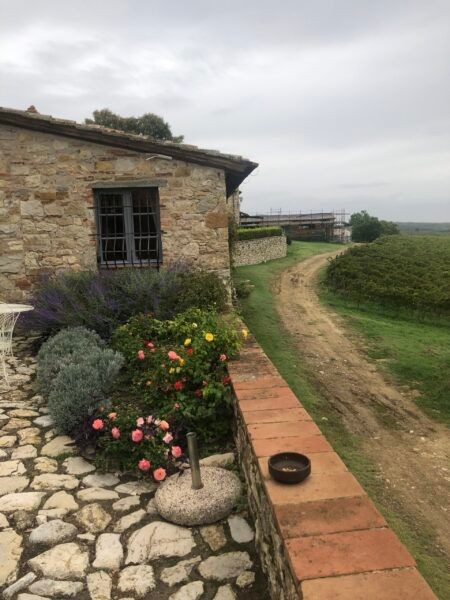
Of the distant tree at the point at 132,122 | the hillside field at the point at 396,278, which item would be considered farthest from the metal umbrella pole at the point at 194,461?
the distant tree at the point at 132,122

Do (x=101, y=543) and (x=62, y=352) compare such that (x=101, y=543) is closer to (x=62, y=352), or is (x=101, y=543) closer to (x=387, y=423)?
(x=62, y=352)

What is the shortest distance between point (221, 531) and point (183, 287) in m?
4.58

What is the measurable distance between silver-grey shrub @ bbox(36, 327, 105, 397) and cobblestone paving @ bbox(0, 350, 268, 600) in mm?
1109

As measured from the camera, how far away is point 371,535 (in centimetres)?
209

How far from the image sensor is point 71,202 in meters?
7.87

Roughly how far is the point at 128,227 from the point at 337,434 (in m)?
4.93

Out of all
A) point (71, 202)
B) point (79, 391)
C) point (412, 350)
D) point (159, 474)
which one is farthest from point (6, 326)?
point (412, 350)

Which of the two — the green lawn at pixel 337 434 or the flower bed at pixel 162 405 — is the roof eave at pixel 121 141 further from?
the flower bed at pixel 162 405

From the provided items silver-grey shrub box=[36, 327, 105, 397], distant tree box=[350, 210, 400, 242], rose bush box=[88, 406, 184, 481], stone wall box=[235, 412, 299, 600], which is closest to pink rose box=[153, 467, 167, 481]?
rose bush box=[88, 406, 184, 481]

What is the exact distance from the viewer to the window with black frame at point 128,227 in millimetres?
8102

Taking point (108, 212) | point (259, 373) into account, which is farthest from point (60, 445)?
point (108, 212)

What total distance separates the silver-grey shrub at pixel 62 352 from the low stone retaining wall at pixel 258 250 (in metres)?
15.2

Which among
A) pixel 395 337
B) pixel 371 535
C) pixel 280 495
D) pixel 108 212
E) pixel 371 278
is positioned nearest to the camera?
pixel 371 535

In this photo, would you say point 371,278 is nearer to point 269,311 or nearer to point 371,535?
point 269,311
